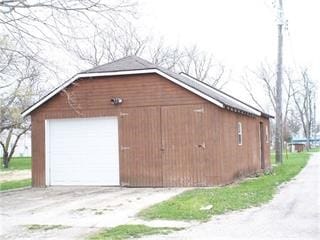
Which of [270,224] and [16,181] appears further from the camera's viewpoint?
[16,181]

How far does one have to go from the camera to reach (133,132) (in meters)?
18.7

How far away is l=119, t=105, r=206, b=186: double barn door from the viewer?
59.0 ft

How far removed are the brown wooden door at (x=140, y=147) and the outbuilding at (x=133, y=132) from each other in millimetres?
33

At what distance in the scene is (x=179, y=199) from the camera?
14086mm

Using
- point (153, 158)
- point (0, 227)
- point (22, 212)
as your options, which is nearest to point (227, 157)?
point (153, 158)

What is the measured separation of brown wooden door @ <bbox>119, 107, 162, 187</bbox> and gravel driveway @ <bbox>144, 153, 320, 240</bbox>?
17.8ft

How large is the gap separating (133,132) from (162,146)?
113 centimetres

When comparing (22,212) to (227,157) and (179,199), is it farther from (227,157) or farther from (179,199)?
(227,157)

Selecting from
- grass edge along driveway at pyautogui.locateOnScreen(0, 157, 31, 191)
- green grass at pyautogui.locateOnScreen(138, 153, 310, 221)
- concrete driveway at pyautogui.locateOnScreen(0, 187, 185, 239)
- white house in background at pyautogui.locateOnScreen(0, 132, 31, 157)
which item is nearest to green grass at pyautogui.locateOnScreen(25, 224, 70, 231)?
concrete driveway at pyautogui.locateOnScreen(0, 187, 185, 239)

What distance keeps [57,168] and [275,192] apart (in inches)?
317

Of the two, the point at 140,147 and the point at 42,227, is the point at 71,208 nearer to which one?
the point at 42,227

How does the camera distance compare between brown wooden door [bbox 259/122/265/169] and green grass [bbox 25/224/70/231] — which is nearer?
green grass [bbox 25/224/70/231]

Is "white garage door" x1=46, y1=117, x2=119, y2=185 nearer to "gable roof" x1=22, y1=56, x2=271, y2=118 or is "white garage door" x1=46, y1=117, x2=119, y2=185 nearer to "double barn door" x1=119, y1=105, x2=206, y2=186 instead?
"double barn door" x1=119, y1=105, x2=206, y2=186

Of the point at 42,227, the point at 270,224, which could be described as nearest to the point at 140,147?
the point at 42,227
